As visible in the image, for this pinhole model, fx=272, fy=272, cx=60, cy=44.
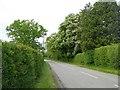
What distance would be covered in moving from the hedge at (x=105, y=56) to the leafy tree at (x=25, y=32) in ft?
50.3

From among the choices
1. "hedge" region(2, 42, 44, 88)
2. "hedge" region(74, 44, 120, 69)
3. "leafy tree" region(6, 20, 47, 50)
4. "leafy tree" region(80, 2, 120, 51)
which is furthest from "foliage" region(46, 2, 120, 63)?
"hedge" region(2, 42, 44, 88)

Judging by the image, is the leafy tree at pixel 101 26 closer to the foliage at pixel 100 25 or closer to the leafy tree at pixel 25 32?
the foliage at pixel 100 25

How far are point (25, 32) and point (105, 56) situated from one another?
2745 cm

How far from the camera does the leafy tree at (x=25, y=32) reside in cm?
5853

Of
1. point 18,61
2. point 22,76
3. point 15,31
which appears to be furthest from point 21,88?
point 15,31

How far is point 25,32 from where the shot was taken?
59562 millimetres

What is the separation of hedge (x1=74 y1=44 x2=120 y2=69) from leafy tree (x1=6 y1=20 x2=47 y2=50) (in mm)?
15340

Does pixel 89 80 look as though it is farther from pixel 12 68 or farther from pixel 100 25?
pixel 100 25

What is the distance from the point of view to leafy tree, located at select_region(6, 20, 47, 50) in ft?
192

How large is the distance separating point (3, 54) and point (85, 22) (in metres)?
39.7

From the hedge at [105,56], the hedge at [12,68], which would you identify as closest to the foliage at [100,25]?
the hedge at [105,56]

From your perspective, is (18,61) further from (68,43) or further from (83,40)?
(68,43)

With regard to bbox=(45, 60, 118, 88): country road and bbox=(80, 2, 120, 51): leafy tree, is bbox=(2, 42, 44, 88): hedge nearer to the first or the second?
bbox=(45, 60, 118, 88): country road

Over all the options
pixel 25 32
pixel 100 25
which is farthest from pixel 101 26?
pixel 25 32
